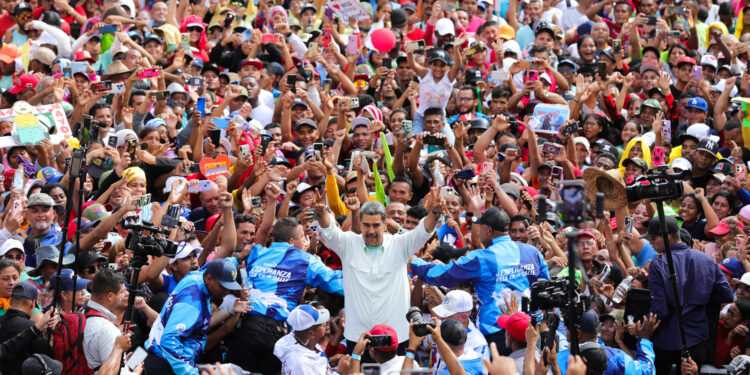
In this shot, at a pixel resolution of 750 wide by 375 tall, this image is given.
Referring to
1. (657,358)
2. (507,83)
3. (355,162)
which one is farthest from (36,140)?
(657,358)

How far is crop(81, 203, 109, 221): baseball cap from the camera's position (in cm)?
1081

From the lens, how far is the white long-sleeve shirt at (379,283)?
911 cm

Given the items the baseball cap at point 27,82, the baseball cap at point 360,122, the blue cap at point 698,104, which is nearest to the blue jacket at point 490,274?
the baseball cap at point 360,122

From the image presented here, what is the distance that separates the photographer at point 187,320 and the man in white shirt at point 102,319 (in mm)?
332

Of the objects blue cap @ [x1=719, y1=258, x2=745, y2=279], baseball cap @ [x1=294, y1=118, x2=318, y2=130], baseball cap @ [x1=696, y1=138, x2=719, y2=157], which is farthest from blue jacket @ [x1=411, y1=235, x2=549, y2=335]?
baseball cap @ [x1=294, y1=118, x2=318, y2=130]

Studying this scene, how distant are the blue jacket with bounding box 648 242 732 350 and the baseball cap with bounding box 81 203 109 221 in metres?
4.94

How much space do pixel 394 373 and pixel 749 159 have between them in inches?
270

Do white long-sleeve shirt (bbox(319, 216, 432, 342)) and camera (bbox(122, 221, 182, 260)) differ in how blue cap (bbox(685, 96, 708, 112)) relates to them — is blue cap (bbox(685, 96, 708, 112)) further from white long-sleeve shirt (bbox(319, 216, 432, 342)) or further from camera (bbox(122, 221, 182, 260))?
camera (bbox(122, 221, 182, 260))

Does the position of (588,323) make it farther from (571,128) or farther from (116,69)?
(116,69)

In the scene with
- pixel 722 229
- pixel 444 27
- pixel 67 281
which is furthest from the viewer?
pixel 444 27

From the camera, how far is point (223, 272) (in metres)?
8.76

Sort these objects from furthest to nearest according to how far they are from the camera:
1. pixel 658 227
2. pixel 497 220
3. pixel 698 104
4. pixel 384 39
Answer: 1. pixel 384 39
2. pixel 698 104
3. pixel 658 227
4. pixel 497 220

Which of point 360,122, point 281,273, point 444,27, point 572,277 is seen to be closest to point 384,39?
point 444,27

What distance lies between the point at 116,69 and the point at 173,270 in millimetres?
5297
